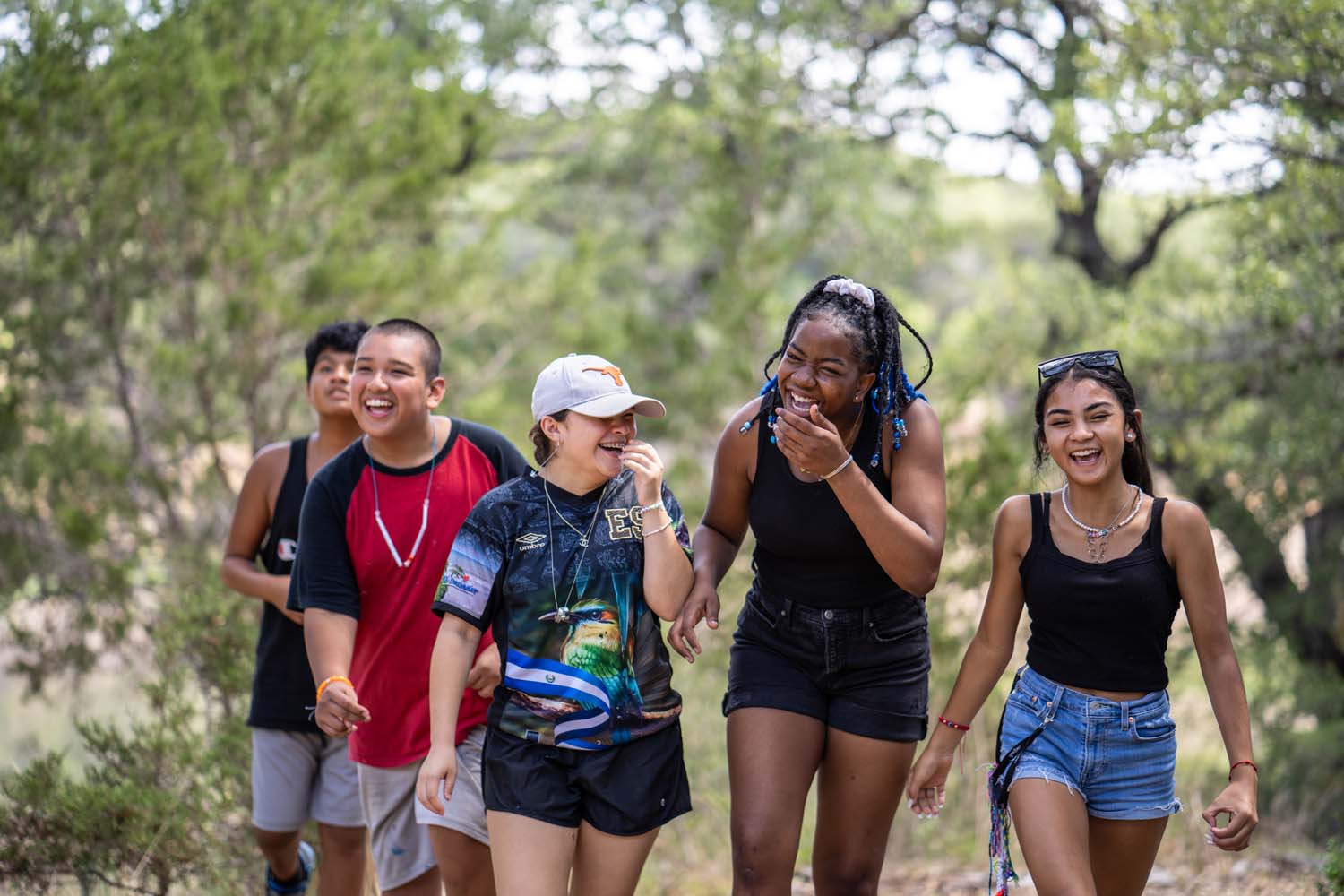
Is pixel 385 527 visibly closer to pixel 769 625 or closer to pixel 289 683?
pixel 289 683

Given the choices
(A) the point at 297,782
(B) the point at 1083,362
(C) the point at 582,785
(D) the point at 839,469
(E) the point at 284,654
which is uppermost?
(B) the point at 1083,362

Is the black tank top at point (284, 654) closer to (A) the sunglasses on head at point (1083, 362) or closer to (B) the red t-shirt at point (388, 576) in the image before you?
(B) the red t-shirt at point (388, 576)

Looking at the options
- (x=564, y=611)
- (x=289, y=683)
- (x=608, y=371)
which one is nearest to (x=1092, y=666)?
(x=564, y=611)

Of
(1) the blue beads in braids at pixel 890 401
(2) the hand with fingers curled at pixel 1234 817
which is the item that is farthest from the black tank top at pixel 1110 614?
(1) the blue beads in braids at pixel 890 401

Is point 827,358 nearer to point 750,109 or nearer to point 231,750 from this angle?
point 231,750

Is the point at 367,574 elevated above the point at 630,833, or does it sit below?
above

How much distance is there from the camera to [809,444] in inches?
130

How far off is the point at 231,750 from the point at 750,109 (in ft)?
28.6

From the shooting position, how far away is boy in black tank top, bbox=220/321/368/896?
14.9 feet

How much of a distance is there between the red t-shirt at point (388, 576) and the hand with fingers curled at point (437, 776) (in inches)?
21.1

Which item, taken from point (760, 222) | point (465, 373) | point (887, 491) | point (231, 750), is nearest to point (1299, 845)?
point (887, 491)

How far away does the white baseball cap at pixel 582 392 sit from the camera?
3.54m

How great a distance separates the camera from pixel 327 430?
4766 millimetres

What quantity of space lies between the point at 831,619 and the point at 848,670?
0.16 meters
